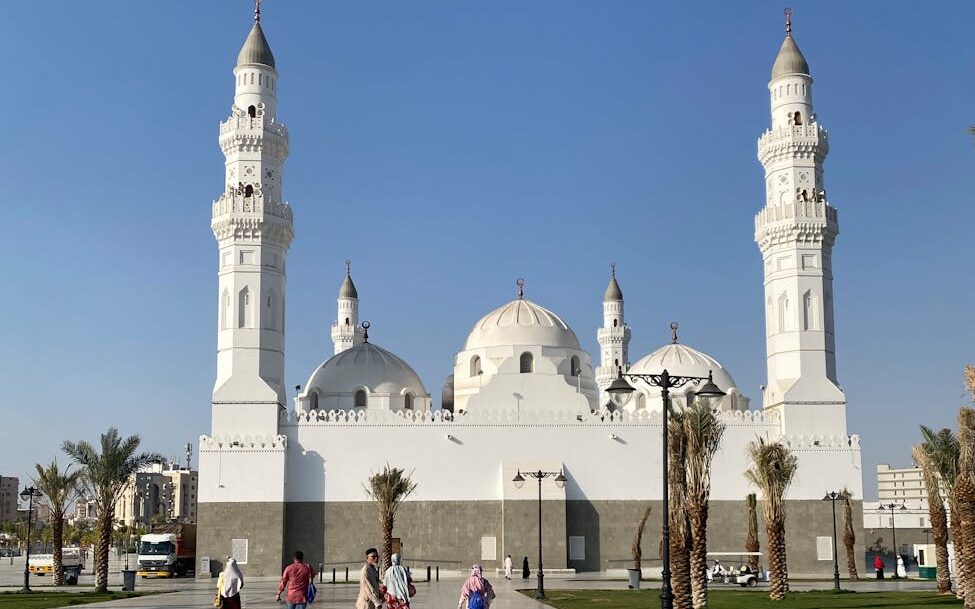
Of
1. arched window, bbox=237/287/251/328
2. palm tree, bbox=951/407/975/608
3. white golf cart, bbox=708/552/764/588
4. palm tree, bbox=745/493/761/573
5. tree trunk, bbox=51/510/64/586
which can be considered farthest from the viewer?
arched window, bbox=237/287/251/328

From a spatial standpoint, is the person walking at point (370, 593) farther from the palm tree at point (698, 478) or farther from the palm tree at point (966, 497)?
the palm tree at point (966, 497)

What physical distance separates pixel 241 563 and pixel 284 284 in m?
10.3

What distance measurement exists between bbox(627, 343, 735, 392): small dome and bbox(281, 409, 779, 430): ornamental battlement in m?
6.25

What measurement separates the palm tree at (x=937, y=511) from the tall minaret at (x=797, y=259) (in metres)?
9.82

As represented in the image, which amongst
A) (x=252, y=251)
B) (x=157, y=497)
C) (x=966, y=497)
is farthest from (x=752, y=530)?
(x=157, y=497)

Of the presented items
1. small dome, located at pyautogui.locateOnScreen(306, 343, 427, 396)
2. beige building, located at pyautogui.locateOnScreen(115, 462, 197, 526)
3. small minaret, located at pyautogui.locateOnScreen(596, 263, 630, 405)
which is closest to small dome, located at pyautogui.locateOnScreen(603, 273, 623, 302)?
small minaret, located at pyautogui.locateOnScreen(596, 263, 630, 405)

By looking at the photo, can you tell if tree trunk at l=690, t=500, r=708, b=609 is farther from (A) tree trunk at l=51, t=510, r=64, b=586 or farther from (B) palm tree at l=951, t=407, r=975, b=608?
(A) tree trunk at l=51, t=510, r=64, b=586

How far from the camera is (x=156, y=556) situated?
42438 mm

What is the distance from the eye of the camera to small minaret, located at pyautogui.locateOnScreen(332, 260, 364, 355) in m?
60.1

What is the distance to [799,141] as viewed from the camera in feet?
Answer: 141

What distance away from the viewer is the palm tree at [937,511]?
30516mm

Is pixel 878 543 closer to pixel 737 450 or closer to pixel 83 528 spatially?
pixel 737 450

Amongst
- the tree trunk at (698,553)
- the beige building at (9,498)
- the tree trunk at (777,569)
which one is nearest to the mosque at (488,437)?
the tree trunk at (777,569)

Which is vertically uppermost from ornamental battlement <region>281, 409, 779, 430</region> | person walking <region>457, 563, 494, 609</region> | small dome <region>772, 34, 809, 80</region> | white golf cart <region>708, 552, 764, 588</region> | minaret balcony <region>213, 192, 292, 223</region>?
small dome <region>772, 34, 809, 80</region>
